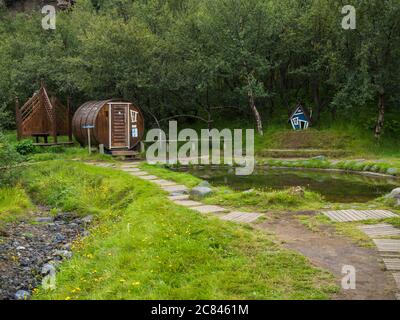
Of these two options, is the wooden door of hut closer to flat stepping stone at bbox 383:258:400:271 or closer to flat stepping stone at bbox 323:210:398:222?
flat stepping stone at bbox 323:210:398:222

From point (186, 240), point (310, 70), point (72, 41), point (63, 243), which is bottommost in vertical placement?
point (63, 243)

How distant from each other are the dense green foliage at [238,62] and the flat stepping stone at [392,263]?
1491cm

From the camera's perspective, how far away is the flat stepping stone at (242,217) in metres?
8.35

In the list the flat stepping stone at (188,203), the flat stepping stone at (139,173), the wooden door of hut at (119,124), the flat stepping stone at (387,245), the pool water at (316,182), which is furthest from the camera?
the wooden door of hut at (119,124)

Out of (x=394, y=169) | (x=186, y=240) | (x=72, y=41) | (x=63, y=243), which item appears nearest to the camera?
(x=186, y=240)

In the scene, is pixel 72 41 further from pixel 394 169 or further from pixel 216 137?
pixel 394 169

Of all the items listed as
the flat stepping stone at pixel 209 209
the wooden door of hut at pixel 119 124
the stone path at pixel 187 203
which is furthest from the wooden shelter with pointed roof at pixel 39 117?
the flat stepping stone at pixel 209 209

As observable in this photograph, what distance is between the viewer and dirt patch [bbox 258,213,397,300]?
5.05m

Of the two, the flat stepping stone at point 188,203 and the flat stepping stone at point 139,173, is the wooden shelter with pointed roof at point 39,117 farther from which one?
the flat stepping stone at point 188,203

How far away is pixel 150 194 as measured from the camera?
10852 millimetres

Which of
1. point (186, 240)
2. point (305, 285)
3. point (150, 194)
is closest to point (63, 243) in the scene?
point (150, 194)

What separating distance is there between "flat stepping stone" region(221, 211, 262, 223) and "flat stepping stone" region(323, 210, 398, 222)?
4.67 ft

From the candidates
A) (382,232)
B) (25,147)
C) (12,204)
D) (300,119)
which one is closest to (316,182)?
(382,232)

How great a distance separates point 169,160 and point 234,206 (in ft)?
30.2
